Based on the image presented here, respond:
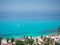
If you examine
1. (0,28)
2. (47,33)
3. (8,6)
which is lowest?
(47,33)

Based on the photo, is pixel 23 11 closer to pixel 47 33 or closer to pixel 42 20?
pixel 42 20

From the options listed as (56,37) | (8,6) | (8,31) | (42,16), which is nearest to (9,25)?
(8,31)

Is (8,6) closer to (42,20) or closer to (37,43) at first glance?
(42,20)

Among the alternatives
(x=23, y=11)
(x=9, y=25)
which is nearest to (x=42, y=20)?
(x=23, y=11)

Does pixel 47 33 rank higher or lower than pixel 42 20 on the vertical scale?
lower

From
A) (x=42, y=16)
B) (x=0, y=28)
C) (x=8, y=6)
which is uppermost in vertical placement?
(x=8, y=6)

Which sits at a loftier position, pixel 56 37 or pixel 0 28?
pixel 0 28
